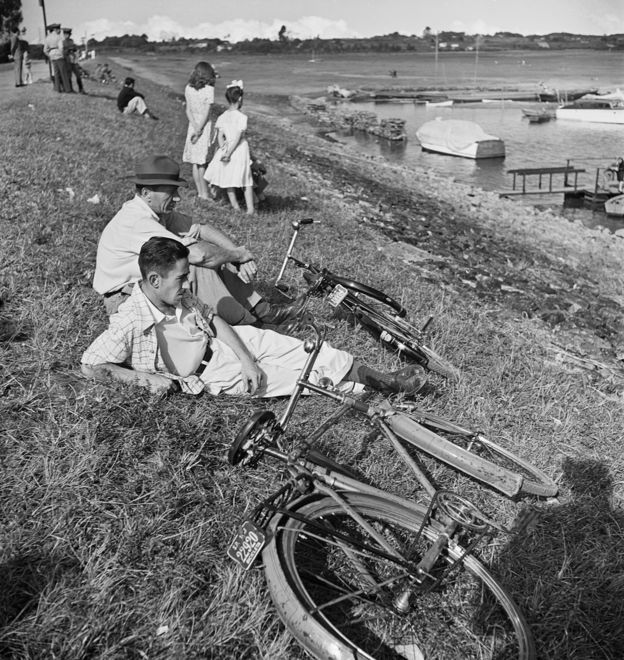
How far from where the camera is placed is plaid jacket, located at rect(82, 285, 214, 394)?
13.5ft

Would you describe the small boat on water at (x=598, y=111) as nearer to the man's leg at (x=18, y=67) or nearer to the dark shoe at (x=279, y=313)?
the man's leg at (x=18, y=67)

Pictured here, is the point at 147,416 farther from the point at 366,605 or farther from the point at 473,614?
the point at 473,614

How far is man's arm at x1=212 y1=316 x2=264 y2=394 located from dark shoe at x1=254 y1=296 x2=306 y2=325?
1.17 meters

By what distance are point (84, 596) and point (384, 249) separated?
8.78 m

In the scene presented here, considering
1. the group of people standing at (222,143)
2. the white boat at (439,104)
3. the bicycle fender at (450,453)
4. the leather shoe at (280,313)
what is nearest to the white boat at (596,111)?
the white boat at (439,104)

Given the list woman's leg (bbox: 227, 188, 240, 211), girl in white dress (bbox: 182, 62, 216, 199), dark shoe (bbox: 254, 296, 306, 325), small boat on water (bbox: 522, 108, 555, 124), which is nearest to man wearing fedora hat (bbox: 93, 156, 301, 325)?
dark shoe (bbox: 254, 296, 306, 325)

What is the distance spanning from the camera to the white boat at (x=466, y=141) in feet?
A: 105

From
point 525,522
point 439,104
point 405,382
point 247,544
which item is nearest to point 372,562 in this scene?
point 247,544

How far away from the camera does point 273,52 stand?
187 meters

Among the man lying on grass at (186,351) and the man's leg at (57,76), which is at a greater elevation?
the man's leg at (57,76)

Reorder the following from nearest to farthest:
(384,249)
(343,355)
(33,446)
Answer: (33,446), (343,355), (384,249)

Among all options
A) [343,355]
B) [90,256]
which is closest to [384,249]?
[90,256]

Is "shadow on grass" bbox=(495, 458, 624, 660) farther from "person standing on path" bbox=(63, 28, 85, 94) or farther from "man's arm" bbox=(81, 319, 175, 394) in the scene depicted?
"person standing on path" bbox=(63, 28, 85, 94)

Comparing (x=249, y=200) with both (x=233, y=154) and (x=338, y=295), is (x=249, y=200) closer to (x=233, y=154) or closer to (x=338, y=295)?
(x=233, y=154)
